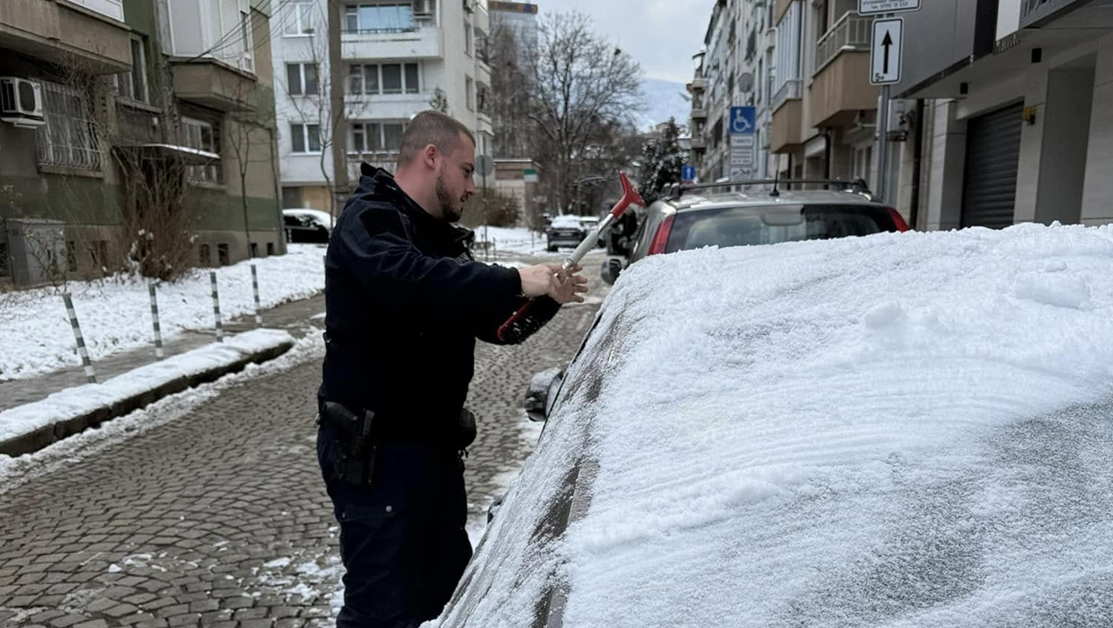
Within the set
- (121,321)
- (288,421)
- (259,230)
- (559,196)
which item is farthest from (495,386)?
(559,196)

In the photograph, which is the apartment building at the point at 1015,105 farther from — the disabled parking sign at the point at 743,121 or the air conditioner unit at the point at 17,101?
the air conditioner unit at the point at 17,101

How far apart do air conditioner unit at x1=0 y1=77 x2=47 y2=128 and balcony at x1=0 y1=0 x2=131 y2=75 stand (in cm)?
68

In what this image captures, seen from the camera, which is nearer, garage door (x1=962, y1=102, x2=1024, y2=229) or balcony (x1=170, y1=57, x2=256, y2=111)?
garage door (x1=962, y1=102, x2=1024, y2=229)

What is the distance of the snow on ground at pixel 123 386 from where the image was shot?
5.62 metres

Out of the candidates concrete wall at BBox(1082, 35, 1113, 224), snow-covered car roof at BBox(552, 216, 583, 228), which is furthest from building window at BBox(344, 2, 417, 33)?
concrete wall at BBox(1082, 35, 1113, 224)

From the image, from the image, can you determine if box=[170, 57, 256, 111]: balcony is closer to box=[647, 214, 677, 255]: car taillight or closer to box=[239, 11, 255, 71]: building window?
box=[239, 11, 255, 71]: building window

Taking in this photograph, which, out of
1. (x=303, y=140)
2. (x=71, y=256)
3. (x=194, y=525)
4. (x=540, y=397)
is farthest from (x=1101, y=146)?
(x=303, y=140)

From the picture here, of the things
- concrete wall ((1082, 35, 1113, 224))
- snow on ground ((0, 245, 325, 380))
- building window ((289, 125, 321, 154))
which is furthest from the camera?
building window ((289, 125, 321, 154))

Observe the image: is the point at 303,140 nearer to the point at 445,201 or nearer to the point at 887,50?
the point at 887,50

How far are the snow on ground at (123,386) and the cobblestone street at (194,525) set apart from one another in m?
0.52

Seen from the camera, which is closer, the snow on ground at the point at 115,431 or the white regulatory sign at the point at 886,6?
the snow on ground at the point at 115,431

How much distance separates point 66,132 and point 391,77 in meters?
29.1

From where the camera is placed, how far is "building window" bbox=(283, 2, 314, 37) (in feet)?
119

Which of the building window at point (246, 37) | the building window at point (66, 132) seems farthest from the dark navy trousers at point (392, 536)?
the building window at point (246, 37)
